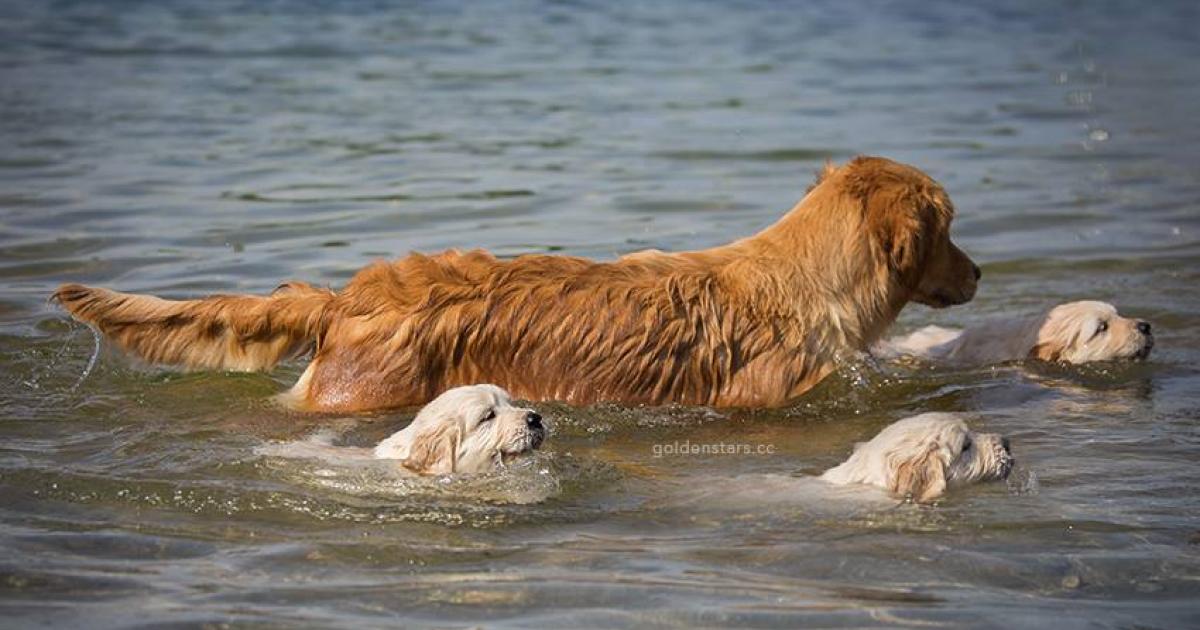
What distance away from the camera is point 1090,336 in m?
8.73

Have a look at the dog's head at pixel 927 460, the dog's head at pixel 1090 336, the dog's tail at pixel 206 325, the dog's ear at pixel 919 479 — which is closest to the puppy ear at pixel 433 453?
the dog's tail at pixel 206 325

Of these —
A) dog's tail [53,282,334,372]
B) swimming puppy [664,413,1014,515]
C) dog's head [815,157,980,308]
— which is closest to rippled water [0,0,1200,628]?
swimming puppy [664,413,1014,515]

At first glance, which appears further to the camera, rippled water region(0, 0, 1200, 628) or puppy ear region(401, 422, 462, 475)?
puppy ear region(401, 422, 462, 475)

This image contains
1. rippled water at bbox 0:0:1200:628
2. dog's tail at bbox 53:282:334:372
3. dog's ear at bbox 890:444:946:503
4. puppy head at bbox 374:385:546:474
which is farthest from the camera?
dog's tail at bbox 53:282:334:372

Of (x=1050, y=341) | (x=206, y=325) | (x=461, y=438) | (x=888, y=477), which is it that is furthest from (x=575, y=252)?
(x=888, y=477)

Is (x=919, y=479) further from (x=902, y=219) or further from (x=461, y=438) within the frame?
(x=902, y=219)

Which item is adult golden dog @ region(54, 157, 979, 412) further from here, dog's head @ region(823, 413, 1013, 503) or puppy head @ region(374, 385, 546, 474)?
dog's head @ region(823, 413, 1013, 503)

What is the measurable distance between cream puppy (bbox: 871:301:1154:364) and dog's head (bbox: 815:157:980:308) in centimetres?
74

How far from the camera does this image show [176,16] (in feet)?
75.6

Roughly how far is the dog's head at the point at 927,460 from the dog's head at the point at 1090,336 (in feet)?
7.73

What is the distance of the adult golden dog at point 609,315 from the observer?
7215 millimetres

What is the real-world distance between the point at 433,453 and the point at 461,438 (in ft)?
0.40

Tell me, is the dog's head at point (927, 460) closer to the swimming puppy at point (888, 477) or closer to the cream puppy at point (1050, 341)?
the swimming puppy at point (888, 477)

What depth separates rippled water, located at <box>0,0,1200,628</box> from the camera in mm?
5527
